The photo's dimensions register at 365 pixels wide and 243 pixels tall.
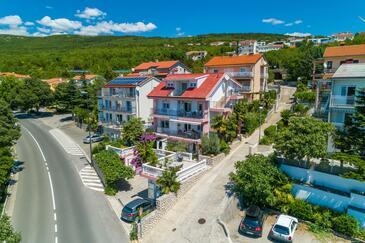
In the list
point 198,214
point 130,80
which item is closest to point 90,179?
point 198,214

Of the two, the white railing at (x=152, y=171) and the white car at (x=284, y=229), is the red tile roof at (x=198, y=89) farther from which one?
the white car at (x=284, y=229)

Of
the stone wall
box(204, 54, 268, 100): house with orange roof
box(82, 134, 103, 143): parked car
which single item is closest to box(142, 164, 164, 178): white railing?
the stone wall

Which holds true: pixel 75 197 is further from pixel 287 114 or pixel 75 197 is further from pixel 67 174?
pixel 287 114

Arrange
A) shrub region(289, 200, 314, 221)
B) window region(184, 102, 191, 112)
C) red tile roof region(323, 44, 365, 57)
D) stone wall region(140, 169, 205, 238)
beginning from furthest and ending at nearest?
red tile roof region(323, 44, 365, 57), window region(184, 102, 191, 112), stone wall region(140, 169, 205, 238), shrub region(289, 200, 314, 221)

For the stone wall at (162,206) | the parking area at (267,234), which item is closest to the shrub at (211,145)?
the stone wall at (162,206)

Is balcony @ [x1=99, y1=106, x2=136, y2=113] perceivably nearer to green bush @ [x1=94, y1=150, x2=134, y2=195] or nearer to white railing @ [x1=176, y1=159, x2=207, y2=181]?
green bush @ [x1=94, y1=150, x2=134, y2=195]

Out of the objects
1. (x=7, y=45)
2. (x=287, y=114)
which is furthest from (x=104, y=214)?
(x=7, y=45)
